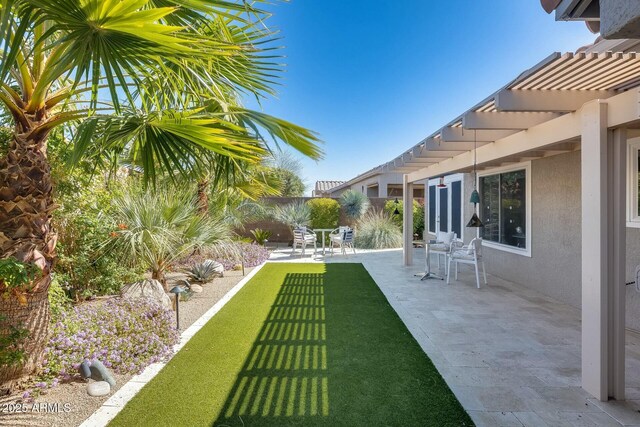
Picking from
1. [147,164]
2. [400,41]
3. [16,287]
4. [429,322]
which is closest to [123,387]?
[16,287]

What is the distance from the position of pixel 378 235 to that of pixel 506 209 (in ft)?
20.5

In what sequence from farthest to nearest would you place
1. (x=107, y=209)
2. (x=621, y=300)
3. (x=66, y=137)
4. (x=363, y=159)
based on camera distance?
(x=363, y=159)
(x=107, y=209)
(x=66, y=137)
(x=621, y=300)

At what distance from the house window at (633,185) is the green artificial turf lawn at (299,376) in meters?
3.06

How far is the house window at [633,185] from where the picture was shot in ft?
14.1

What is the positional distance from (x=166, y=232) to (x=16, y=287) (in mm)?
3145

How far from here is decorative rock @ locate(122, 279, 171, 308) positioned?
4988mm

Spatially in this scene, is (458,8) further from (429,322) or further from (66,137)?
(66,137)

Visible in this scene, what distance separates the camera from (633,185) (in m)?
4.35

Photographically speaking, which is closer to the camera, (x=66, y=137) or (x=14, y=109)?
(x=14, y=109)

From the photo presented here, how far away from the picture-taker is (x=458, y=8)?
32.0ft

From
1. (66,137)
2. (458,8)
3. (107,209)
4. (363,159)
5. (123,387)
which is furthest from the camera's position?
(363,159)

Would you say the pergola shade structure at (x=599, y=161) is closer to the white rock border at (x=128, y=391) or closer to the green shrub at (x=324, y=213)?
the white rock border at (x=128, y=391)

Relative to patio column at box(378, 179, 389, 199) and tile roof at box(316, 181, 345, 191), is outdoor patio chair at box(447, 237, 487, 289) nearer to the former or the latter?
patio column at box(378, 179, 389, 199)

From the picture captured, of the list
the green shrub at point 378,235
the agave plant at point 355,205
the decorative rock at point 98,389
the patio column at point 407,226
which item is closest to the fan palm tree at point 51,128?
the decorative rock at point 98,389
